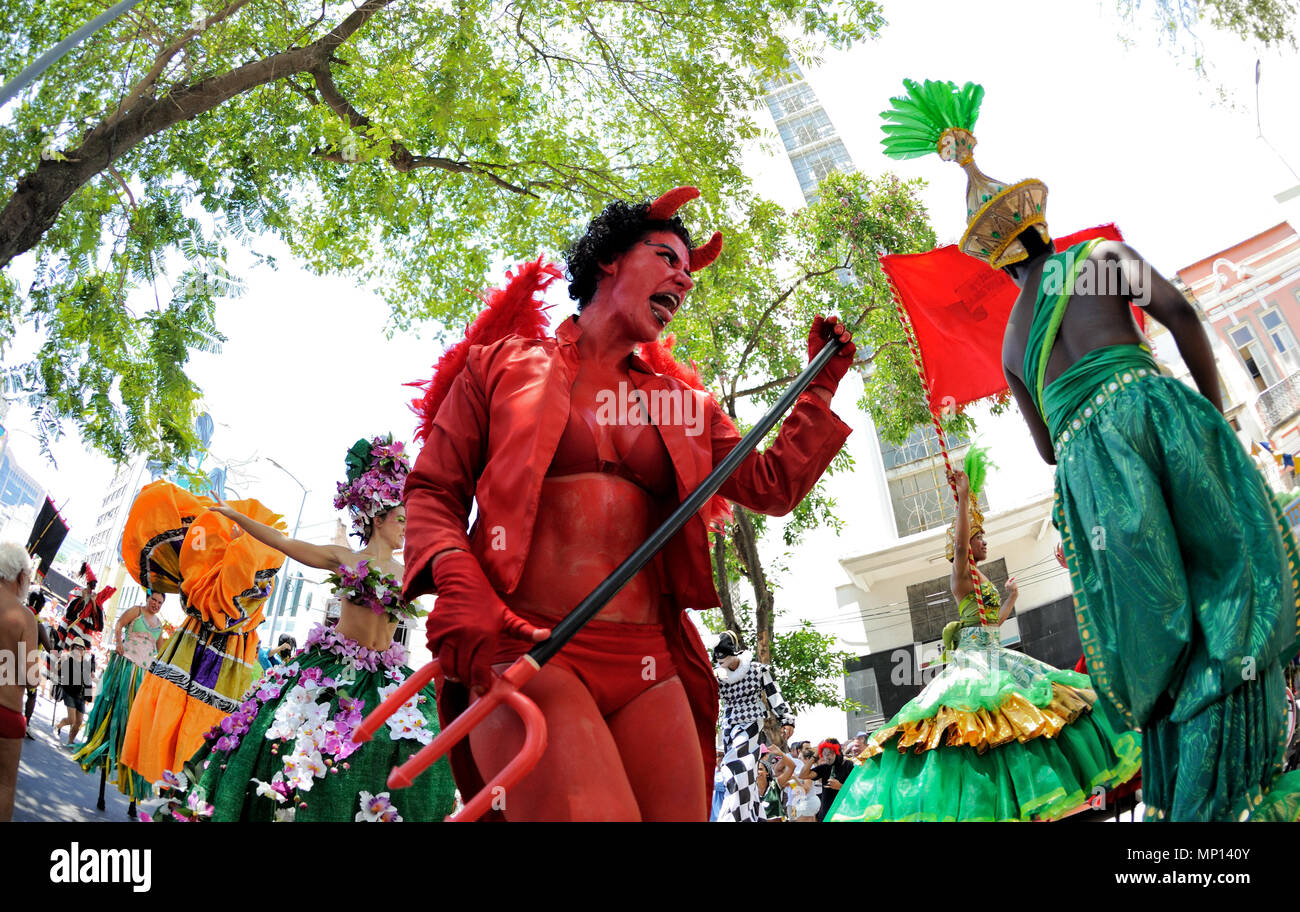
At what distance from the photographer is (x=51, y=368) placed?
A: 7914 mm

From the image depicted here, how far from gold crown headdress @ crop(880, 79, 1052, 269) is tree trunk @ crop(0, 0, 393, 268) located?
5.58m

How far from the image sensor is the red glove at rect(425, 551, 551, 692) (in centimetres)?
184

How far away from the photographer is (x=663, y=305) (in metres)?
2.47

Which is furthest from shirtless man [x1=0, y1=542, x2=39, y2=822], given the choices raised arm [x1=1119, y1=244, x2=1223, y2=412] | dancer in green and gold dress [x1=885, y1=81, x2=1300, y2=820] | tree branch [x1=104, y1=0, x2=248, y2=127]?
raised arm [x1=1119, y1=244, x2=1223, y2=412]

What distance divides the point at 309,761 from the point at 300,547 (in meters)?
1.37

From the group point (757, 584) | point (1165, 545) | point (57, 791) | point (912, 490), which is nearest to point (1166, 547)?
point (1165, 545)

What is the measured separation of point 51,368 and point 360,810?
5765mm

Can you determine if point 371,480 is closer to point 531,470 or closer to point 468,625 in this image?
point 531,470

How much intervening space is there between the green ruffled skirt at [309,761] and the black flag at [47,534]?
504 centimetres

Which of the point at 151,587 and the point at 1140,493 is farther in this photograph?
the point at 151,587

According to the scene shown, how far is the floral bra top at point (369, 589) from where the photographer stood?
462cm

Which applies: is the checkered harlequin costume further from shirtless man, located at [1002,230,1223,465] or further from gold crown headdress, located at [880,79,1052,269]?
shirtless man, located at [1002,230,1223,465]
